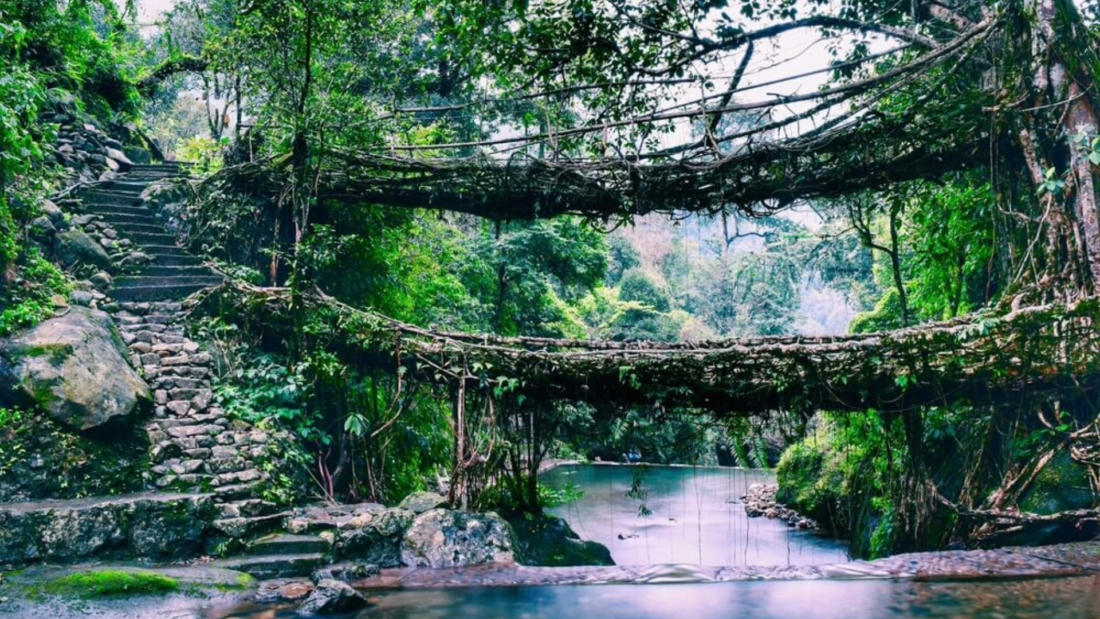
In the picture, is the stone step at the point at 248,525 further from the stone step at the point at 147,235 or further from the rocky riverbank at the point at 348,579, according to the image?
the stone step at the point at 147,235

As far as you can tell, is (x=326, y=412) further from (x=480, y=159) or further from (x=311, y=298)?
(x=480, y=159)

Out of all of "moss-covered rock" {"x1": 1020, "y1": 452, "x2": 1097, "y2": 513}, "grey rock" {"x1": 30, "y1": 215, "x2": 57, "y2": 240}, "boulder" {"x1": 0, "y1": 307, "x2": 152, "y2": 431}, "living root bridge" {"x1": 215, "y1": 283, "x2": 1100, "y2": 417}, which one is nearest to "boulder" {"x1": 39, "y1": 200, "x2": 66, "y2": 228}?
"grey rock" {"x1": 30, "y1": 215, "x2": 57, "y2": 240}

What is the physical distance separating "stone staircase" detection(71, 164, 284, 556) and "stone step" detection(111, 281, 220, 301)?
0.01m

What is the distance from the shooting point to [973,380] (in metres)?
6.44

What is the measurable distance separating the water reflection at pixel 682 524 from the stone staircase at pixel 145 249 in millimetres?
6094

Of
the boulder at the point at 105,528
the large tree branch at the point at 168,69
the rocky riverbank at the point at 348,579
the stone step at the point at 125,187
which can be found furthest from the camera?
the large tree branch at the point at 168,69

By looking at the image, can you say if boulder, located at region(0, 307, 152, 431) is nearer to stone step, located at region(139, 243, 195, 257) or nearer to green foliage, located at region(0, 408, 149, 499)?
green foliage, located at region(0, 408, 149, 499)

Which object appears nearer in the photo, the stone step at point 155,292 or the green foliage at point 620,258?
the stone step at point 155,292

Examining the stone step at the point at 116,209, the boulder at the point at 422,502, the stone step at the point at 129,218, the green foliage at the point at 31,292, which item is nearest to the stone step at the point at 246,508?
the boulder at the point at 422,502

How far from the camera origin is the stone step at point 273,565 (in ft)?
19.5

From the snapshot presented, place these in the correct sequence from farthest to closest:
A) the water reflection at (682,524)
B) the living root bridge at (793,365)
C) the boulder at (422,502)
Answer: the water reflection at (682,524) → the boulder at (422,502) → the living root bridge at (793,365)

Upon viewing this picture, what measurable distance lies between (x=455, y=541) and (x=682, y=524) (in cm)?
753

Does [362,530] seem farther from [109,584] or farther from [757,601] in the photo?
[757,601]

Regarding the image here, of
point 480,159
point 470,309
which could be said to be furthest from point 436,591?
point 470,309
